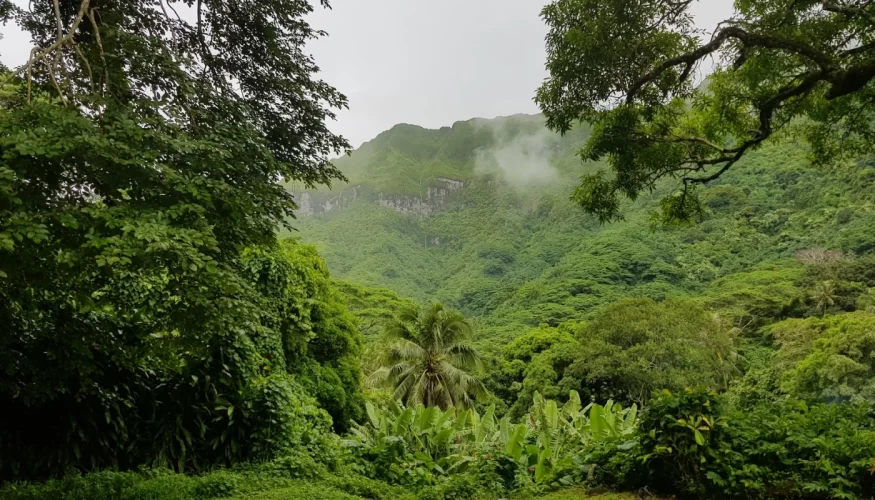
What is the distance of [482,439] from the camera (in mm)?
9172

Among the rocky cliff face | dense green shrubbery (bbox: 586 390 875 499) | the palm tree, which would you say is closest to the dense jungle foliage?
dense green shrubbery (bbox: 586 390 875 499)

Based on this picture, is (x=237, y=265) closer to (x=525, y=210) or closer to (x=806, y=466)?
(x=806, y=466)

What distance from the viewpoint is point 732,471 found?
4.44 meters

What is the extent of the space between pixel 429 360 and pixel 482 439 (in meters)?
10.5

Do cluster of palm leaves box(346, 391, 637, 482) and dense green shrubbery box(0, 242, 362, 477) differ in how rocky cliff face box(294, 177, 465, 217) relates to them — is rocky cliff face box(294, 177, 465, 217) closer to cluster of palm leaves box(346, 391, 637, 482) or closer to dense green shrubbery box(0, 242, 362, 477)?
cluster of palm leaves box(346, 391, 637, 482)

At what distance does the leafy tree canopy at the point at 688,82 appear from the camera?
19.4 feet

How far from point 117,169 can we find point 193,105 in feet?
6.12

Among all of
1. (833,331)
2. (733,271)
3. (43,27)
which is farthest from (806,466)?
(733,271)

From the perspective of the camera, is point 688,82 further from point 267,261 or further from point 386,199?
point 386,199

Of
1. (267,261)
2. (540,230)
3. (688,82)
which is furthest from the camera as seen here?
(540,230)

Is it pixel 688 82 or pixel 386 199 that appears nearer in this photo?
pixel 688 82

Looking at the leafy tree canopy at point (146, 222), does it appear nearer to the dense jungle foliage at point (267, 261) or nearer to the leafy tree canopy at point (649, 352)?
the dense jungle foliage at point (267, 261)

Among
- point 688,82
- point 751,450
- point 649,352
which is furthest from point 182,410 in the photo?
point 649,352

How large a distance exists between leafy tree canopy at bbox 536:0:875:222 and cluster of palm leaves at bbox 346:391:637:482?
10.9 feet
